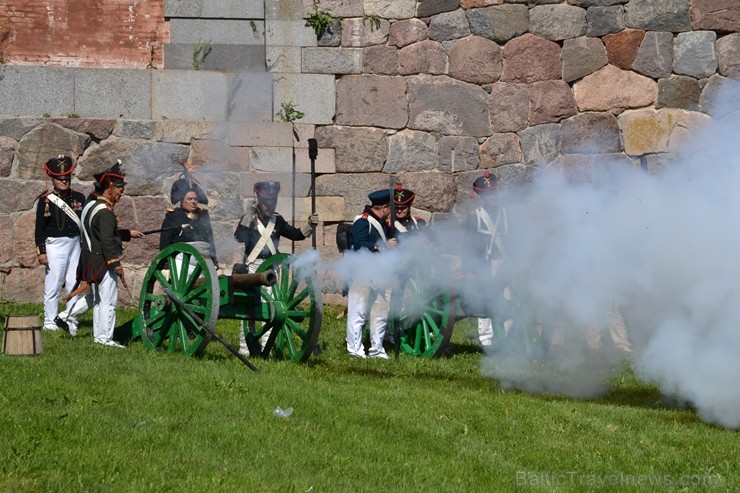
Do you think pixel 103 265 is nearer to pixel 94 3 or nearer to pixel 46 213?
pixel 46 213

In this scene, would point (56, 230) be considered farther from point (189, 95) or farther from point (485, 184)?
point (485, 184)

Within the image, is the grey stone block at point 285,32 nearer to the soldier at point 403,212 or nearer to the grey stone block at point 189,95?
the grey stone block at point 189,95

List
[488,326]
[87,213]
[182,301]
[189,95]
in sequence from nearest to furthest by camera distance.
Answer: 1. [182,301]
2. [87,213]
3. [488,326]
4. [189,95]

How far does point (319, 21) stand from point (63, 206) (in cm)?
368

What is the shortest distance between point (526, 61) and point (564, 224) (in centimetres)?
516

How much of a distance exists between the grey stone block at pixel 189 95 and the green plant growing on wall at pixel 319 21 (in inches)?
44.7

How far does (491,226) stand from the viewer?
40.4 ft

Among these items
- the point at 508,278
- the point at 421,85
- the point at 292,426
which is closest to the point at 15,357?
the point at 292,426

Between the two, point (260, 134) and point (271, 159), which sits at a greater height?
point (260, 134)

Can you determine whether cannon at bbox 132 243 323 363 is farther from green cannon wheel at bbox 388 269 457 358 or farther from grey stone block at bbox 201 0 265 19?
grey stone block at bbox 201 0 265 19

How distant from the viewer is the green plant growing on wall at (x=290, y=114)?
13.8m

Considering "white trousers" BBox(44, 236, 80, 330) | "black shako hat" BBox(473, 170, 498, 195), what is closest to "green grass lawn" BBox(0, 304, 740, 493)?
"white trousers" BBox(44, 236, 80, 330)

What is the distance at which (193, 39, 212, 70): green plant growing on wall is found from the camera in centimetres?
1371

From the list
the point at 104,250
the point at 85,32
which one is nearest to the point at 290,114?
the point at 85,32
